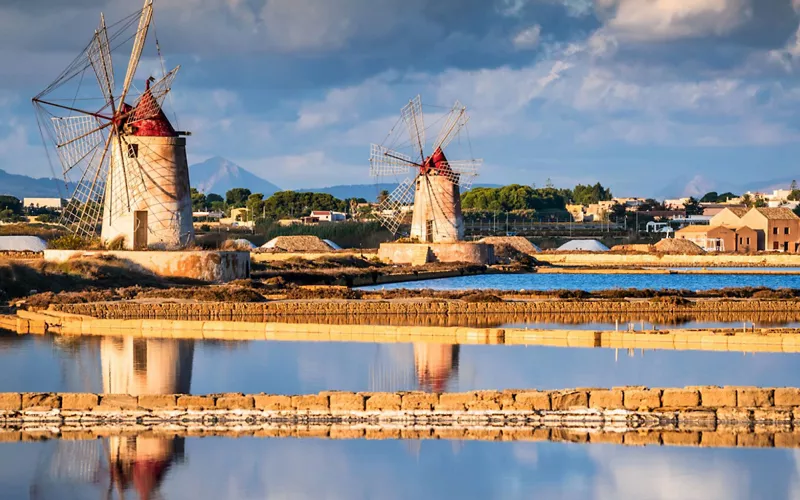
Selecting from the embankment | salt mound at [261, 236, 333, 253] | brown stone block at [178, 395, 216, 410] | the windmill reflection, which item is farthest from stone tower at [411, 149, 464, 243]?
brown stone block at [178, 395, 216, 410]

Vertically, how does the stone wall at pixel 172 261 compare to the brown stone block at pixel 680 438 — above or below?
above

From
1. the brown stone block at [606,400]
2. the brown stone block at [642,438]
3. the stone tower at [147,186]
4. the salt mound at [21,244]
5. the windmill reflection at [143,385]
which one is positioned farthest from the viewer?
the salt mound at [21,244]

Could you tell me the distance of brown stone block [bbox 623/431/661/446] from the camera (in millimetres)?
11629

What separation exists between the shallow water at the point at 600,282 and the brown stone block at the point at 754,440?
26.2 m

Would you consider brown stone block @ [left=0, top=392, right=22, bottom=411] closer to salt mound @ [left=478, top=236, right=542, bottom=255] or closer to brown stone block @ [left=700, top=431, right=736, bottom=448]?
brown stone block @ [left=700, top=431, right=736, bottom=448]

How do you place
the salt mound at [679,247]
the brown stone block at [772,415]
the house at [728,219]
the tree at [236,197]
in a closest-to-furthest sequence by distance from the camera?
the brown stone block at [772,415]
the salt mound at [679,247]
the house at [728,219]
the tree at [236,197]

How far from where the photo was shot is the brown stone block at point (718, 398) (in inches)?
501

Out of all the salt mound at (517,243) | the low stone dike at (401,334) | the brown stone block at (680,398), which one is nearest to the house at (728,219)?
the salt mound at (517,243)

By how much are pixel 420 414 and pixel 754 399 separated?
3.37 meters

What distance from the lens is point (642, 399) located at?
41.8 ft

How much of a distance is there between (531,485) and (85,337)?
13.2 metres

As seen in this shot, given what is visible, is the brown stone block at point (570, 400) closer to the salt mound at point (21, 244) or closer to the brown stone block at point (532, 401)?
the brown stone block at point (532, 401)

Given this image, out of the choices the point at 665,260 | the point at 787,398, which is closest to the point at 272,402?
the point at 787,398

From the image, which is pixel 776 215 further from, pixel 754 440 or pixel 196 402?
pixel 196 402
